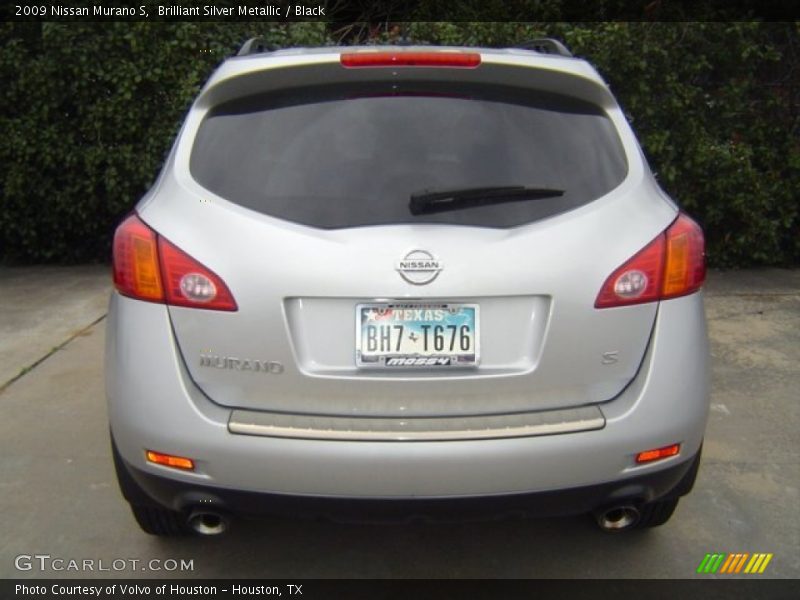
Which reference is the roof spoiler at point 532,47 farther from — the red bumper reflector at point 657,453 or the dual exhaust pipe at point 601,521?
the dual exhaust pipe at point 601,521

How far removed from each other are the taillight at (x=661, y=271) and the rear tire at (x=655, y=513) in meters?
0.83

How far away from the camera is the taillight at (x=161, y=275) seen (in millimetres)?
2340

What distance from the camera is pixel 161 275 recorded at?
7.89 feet

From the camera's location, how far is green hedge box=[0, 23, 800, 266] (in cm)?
668

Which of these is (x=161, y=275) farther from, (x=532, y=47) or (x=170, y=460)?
(x=532, y=47)

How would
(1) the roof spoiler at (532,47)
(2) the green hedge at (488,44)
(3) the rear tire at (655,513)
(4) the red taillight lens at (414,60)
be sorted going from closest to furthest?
(4) the red taillight lens at (414,60), (3) the rear tire at (655,513), (1) the roof spoiler at (532,47), (2) the green hedge at (488,44)

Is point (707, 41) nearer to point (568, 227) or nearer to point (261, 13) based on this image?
point (261, 13)

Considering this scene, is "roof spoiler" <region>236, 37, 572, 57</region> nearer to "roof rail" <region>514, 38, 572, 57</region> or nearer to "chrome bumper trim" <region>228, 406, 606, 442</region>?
"roof rail" <region>514, 38, 572, 57</region>

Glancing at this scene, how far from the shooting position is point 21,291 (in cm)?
677

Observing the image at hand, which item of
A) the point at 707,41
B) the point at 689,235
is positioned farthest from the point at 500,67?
the point at 707,41

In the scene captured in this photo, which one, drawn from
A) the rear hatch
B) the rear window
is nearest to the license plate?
the rear hatch

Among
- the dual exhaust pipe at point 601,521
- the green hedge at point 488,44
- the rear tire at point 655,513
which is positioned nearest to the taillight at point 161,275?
the dual exhaust pipe at point 601,521

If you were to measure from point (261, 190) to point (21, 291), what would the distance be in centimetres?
507

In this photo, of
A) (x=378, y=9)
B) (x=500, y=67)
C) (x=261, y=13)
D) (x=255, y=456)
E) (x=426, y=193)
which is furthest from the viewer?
(x=378, y=9)
